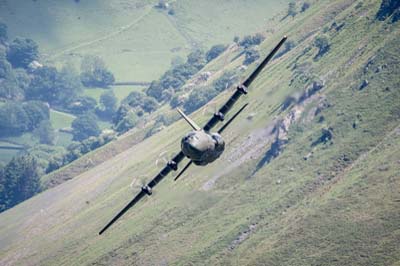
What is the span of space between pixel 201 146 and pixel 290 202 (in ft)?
267

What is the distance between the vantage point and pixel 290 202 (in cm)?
15750

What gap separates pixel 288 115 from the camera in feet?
605

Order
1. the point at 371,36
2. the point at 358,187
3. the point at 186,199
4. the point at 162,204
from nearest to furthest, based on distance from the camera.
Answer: the point at 186,199
the point at 358,187
the point at 162,204
the point at 371,36

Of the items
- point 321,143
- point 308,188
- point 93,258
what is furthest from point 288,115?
point 93,258

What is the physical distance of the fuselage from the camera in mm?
79562

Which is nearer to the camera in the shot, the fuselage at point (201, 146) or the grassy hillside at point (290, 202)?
the fuselage at point (201, 146)

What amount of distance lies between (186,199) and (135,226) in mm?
63102

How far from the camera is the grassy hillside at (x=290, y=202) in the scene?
5379 inches

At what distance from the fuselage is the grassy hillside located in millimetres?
25494

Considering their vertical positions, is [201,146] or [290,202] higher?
[201,146]

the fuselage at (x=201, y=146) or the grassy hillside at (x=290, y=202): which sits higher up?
the fuselage at (x=201, y=146)

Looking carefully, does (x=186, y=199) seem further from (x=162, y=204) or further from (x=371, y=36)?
(x=371, y=36)

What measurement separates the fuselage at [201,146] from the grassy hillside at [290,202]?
25494 mm

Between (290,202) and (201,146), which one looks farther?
(290,202)
